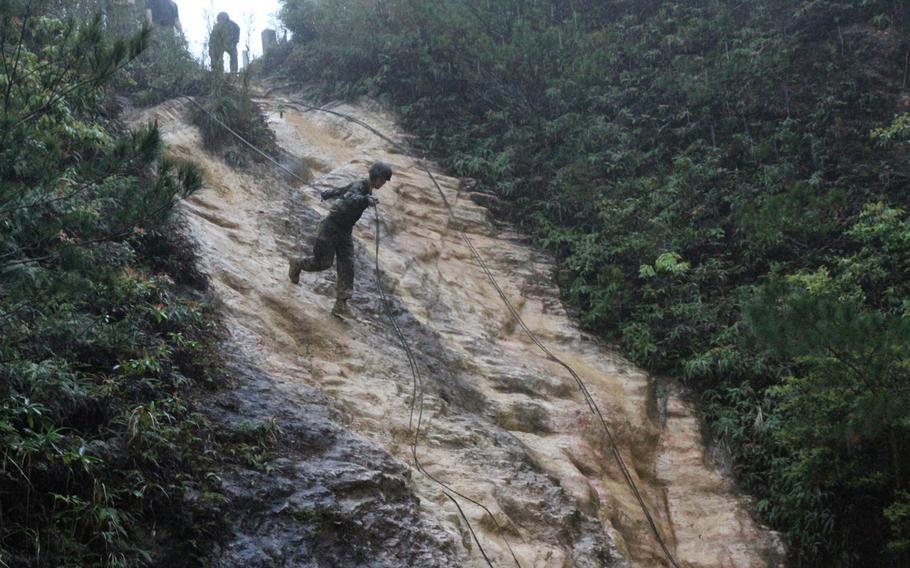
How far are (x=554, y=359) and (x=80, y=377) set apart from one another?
19.3 ft

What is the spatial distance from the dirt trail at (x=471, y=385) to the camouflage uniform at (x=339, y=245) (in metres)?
0.30

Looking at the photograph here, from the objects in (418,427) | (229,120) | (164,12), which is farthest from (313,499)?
(164,12)

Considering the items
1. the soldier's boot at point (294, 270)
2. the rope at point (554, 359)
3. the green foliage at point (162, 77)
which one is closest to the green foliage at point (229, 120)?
the green foliage at point (162, 77)

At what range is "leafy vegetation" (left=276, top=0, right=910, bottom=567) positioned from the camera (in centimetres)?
767

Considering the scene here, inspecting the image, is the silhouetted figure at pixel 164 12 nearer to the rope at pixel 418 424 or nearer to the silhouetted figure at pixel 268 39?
the silhouetted figure at pixel 268 39

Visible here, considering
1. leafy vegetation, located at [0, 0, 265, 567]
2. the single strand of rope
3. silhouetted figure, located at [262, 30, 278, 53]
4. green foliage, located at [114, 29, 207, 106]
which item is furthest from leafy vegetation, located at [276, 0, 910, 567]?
leafy vegetation, located at [0, 0, 265, 567]

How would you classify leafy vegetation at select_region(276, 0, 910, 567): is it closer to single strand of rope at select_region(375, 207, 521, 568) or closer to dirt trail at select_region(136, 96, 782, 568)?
dirt trail at select_region(136, 96, 782, 568)

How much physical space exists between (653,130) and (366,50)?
6094 millimetres

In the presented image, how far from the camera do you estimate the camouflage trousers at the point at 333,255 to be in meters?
8.31

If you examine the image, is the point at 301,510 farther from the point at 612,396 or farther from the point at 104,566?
the point at 612,396

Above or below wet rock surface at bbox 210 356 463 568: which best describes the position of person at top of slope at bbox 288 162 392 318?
above

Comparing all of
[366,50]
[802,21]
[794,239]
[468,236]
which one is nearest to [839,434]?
[794,239]

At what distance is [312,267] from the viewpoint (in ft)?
27.5

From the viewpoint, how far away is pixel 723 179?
494 inches
